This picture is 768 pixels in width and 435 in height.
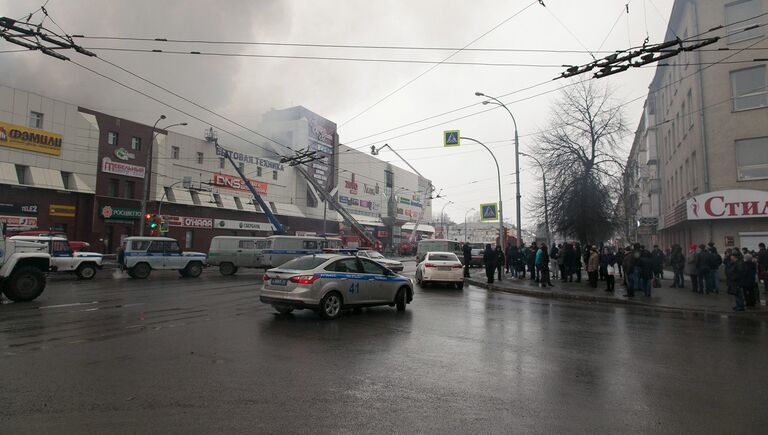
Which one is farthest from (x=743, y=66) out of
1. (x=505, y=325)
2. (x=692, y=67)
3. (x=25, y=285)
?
(x=25, y=285)

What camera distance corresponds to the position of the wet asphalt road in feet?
14.0

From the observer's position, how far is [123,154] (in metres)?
38.6

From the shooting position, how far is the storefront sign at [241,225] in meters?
45.7

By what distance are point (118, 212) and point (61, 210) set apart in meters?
4.22

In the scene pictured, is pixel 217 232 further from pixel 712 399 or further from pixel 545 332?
pixel 712 399

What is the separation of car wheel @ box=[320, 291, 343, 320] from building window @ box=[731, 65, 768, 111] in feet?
70.6

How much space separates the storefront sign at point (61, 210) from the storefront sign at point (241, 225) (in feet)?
41.7

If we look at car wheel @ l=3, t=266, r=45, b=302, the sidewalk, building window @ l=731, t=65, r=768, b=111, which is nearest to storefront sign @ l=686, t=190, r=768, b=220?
the sidewalk

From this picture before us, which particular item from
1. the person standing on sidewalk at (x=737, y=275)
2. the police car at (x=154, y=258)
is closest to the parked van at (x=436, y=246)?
the police car at (x=154, y=258)

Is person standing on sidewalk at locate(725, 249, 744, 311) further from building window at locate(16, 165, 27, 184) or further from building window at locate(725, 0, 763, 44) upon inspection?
building window at locate(16, 165, 27, 184)

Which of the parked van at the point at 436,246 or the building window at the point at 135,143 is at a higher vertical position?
the building window at the point at 135,143

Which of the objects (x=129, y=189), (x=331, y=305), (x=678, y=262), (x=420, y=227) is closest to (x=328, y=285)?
(x=331, y=305)

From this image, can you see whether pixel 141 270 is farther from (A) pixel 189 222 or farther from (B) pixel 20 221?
(A) pixel 189 222

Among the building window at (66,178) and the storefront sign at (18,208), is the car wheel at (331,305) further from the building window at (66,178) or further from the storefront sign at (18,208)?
the building window at (66,178)
